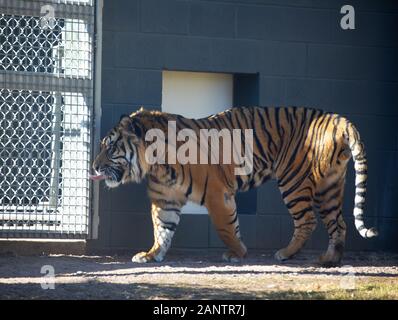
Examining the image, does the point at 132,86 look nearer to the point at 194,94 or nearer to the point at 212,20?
the point at 194,94

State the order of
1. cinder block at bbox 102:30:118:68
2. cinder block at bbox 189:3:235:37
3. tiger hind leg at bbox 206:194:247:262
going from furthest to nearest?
cinder block at bbox 189:3:235:37, cinder block at bbox 102:30:118:68, tiger hind leg at bbox 206:194:247:262

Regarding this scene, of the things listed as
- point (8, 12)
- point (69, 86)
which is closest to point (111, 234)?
point (69, 86)

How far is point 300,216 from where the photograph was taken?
917 cm

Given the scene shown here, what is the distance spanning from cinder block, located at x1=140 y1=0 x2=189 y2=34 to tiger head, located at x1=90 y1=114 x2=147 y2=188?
1318 mm

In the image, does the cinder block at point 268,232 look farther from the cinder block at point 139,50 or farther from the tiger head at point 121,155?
the cinder block at point 139,50

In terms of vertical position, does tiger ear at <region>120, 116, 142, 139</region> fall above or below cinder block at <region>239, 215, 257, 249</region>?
above

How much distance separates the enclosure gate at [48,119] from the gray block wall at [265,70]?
1.91ft

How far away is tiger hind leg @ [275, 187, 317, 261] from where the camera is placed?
30.0 feet

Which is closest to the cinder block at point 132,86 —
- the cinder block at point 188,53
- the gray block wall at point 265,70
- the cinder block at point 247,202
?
the gray block wall at point 265,70

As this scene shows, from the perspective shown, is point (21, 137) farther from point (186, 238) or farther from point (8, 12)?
point (186, 238)

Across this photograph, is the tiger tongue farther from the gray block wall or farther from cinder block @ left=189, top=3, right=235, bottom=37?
cinder block @ left=189, top=3, right=235, bottom=37

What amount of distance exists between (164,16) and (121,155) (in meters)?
1.77

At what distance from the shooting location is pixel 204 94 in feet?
34.8

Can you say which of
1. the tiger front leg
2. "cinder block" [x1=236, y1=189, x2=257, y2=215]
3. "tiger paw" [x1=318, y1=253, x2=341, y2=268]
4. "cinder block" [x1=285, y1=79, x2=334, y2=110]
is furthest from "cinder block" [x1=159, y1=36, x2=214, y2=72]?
"tiger paw" [x1=318, y1=253, x2=341, y2=268]
